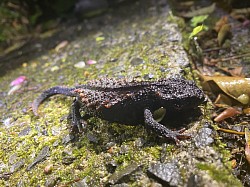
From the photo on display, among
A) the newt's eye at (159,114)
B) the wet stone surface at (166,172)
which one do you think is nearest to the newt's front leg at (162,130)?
the newt's eye at (159,114)

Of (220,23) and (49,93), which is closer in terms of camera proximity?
(49,93)

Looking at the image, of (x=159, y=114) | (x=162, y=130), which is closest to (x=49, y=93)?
(x=159, y=114)

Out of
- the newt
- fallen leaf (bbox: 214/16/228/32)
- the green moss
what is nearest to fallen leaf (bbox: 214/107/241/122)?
the newt

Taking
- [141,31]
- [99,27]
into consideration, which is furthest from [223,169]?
[99,27]

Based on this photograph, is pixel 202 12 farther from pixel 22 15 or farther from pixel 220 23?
pixel 22 15

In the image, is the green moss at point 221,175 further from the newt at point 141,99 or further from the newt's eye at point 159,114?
the newt's eye at point 159,114

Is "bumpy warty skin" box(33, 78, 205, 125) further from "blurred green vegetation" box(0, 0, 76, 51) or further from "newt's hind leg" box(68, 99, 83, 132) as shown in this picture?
"blurred green vegetation" box(0, 0, 76, 51)
